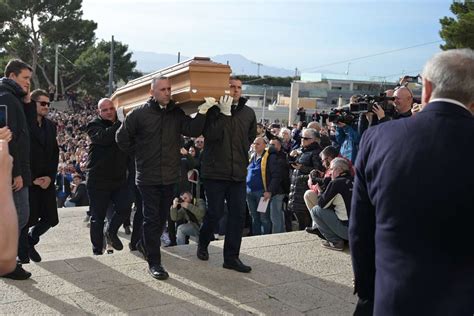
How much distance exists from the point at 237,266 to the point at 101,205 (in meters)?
1.87

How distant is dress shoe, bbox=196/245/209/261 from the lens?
5020 mm

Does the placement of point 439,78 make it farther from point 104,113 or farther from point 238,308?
point 104,113

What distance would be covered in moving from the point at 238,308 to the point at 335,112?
2.84 m

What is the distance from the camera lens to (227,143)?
15.7ft

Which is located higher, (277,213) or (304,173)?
(304,173)

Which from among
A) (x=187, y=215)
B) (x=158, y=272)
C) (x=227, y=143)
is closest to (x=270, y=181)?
(x=187, y=215)

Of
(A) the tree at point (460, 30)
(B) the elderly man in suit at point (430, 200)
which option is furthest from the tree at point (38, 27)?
(B) the elderly man in suit at point (430, 200)

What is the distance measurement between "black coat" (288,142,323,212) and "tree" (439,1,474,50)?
48.3 feet

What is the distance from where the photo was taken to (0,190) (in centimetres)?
161

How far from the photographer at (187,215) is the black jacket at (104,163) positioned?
1.53 meters

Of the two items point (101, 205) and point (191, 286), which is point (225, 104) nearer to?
point (191, 286)

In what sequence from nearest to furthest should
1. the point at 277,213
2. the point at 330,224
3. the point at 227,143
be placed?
the point at 227,143 → the point at 330,224 → the point at 277,213

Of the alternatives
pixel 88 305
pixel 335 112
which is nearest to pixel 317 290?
pixel 88 305

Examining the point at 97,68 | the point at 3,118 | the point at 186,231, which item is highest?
the point at 97,68
